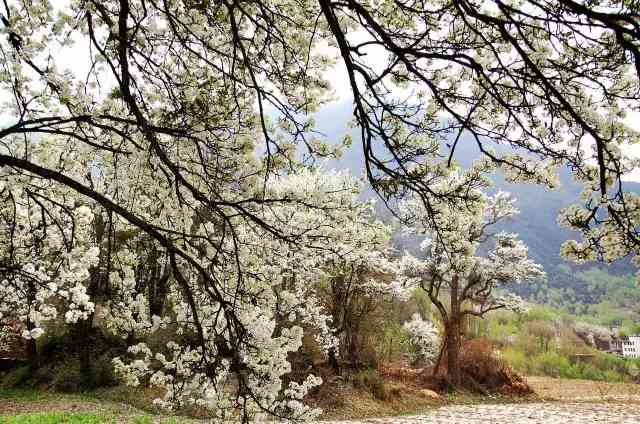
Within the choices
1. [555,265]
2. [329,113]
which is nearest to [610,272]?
[555,265]

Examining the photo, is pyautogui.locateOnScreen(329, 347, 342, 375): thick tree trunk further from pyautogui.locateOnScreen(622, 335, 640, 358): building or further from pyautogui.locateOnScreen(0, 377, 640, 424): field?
pyautogui.locateOnScreen(622, 335, 640, 358): building

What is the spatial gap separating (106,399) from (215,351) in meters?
10.5

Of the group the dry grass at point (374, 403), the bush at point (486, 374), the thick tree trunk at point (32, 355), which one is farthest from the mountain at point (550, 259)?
the thick tree trunk at point (32, 355)

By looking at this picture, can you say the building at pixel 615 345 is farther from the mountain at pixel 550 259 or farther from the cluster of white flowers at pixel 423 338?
the mountain at pixel 550 259

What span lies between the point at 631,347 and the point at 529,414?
71.2ft

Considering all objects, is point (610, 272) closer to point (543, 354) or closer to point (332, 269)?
point (543, 354)

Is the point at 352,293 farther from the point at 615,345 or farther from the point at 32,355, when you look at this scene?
the point at 615,345

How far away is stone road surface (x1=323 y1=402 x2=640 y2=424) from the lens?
11727 mm

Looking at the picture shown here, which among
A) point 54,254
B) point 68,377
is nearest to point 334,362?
point 68,377

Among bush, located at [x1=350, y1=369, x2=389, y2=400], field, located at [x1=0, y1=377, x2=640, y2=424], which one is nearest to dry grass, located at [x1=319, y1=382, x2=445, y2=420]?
field, located at [x1=0, y1=377, x2=640, y2=424]

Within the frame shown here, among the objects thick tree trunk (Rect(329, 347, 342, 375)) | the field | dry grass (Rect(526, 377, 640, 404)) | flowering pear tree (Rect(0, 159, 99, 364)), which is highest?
flowering pear tree (Rect(0, 159, 99, 364))

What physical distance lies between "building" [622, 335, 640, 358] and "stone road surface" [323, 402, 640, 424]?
16.0 m

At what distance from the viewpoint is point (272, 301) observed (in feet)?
14.8

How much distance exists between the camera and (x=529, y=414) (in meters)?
13.1
